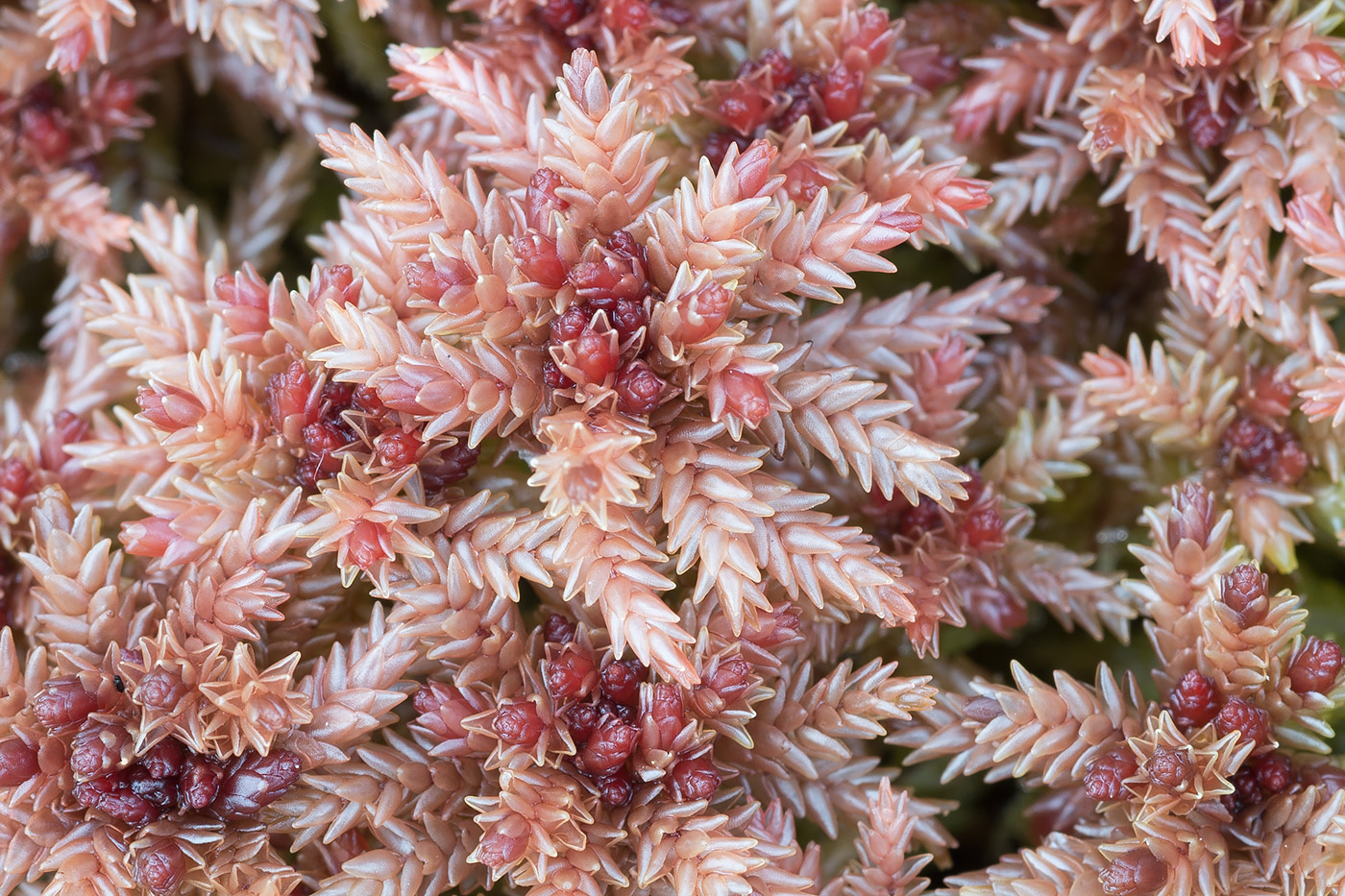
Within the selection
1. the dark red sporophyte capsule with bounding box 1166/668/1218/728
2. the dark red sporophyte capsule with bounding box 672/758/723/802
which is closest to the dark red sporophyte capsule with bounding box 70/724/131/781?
the dark red sporophyte capsule with bounding box 672/758/723/802

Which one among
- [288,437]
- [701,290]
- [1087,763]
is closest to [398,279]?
[288,437]

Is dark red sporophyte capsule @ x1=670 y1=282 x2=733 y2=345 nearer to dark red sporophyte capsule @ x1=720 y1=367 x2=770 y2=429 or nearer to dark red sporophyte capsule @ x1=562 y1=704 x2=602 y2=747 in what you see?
dark red sporophyte capsule @ x1=720 y1=367 x2=770 y2=429

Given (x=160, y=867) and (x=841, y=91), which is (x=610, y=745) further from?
(x=841, y=91)

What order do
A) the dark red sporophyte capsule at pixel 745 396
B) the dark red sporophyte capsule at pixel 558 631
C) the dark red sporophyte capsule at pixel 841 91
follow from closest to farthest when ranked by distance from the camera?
the dark red sporophyte capsule at pixel 745 396 → the dark red sporophyte capsule at pixel 558 631 → the dark red sporophyte capsule at pixel 841 91

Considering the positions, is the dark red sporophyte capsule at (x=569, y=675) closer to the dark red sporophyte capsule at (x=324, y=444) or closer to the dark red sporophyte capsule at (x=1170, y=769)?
the dark red sporophyte capsule at (x=324, y=444)

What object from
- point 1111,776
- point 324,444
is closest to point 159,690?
point 324,444

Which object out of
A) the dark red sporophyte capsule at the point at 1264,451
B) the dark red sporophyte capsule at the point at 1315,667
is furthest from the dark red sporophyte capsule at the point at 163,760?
the dark red sporophyte capsule at the point at 1264,451
